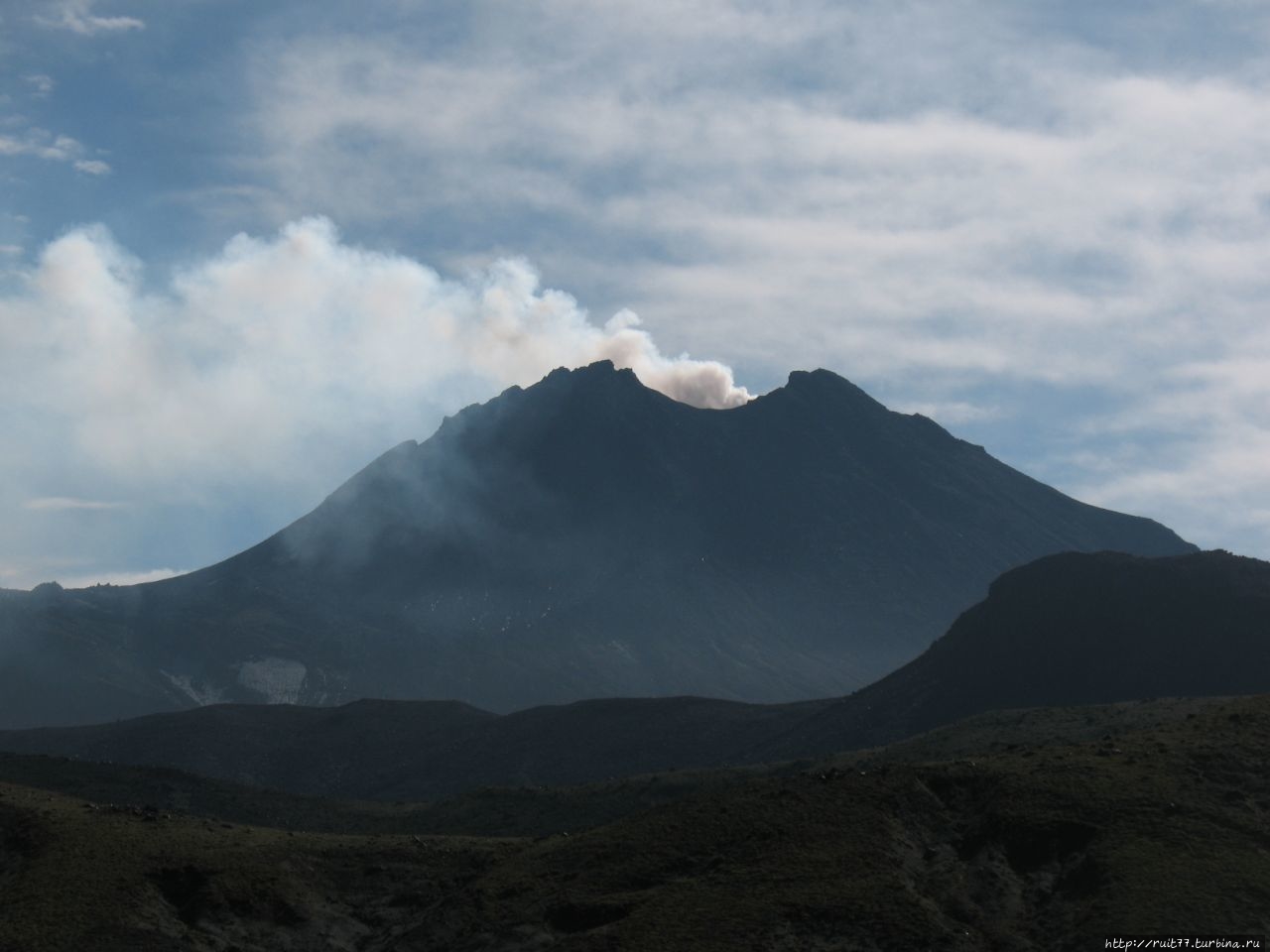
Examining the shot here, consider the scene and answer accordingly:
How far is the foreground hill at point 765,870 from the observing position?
5612 cm

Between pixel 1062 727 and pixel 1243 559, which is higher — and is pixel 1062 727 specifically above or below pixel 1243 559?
below

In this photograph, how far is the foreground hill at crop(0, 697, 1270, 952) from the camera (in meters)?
56.1

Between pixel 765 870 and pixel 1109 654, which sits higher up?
pixel 1109 654

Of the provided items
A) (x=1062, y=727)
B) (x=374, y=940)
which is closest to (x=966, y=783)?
(x=374, y=940)

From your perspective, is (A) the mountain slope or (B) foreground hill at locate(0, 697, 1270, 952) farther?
(A) the mountain slope

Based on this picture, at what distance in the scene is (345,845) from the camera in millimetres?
72875

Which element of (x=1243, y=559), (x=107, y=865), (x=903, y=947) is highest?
(x=1243, y=559)

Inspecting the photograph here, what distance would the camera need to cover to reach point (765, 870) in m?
60.9

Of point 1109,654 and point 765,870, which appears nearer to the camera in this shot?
point 765,870

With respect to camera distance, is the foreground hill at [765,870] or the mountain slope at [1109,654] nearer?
the foreground hill at [765,870]

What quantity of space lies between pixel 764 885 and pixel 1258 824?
830 inches

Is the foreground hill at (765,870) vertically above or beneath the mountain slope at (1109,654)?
beneath

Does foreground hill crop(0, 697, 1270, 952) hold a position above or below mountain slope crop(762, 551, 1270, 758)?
below

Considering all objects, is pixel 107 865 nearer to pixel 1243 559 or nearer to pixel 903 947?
pixel 903 947
